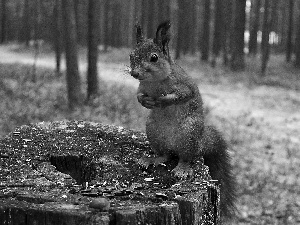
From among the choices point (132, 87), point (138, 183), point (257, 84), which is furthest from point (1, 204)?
point (257, 84)

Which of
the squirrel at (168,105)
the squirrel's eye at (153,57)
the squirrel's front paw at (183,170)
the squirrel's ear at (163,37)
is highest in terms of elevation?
the squirrel's ear at (163,37)

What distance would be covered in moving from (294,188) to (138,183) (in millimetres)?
4963

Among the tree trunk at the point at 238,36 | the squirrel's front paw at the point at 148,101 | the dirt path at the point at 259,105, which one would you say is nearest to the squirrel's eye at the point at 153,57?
the squirrel's front paw at the point at 148,101

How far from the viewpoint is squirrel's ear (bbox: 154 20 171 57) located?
10.5 ft

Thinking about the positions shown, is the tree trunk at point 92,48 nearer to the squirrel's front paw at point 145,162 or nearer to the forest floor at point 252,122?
the forest floor at point 252,122

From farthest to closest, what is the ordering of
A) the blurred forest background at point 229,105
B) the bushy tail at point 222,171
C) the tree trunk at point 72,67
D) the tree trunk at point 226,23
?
the tree trunk at point 226,23 < the tree trunk at point 72,67 < the blurred forest background at point 229,105 < the bushy tail at point 222,171

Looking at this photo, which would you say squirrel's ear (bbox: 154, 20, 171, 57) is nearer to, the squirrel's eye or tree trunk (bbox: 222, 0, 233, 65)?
the squirrel's eye

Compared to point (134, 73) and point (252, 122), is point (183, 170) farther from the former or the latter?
point (252, 122)

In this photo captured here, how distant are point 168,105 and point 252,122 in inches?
332

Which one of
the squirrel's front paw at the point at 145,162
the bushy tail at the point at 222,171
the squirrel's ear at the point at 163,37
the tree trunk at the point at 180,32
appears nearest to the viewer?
the squirrel's ear at the point at 163,37

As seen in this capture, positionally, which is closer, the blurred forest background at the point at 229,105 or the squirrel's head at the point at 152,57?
the squirrel's head at the point at 152,57

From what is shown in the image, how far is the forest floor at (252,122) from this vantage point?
6.92 meters

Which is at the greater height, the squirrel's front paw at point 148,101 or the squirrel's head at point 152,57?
the squirrel's head at point 152,57

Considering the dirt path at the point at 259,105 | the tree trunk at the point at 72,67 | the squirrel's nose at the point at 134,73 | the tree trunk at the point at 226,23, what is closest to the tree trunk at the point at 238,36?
the tree trunk at the point at 226,23
